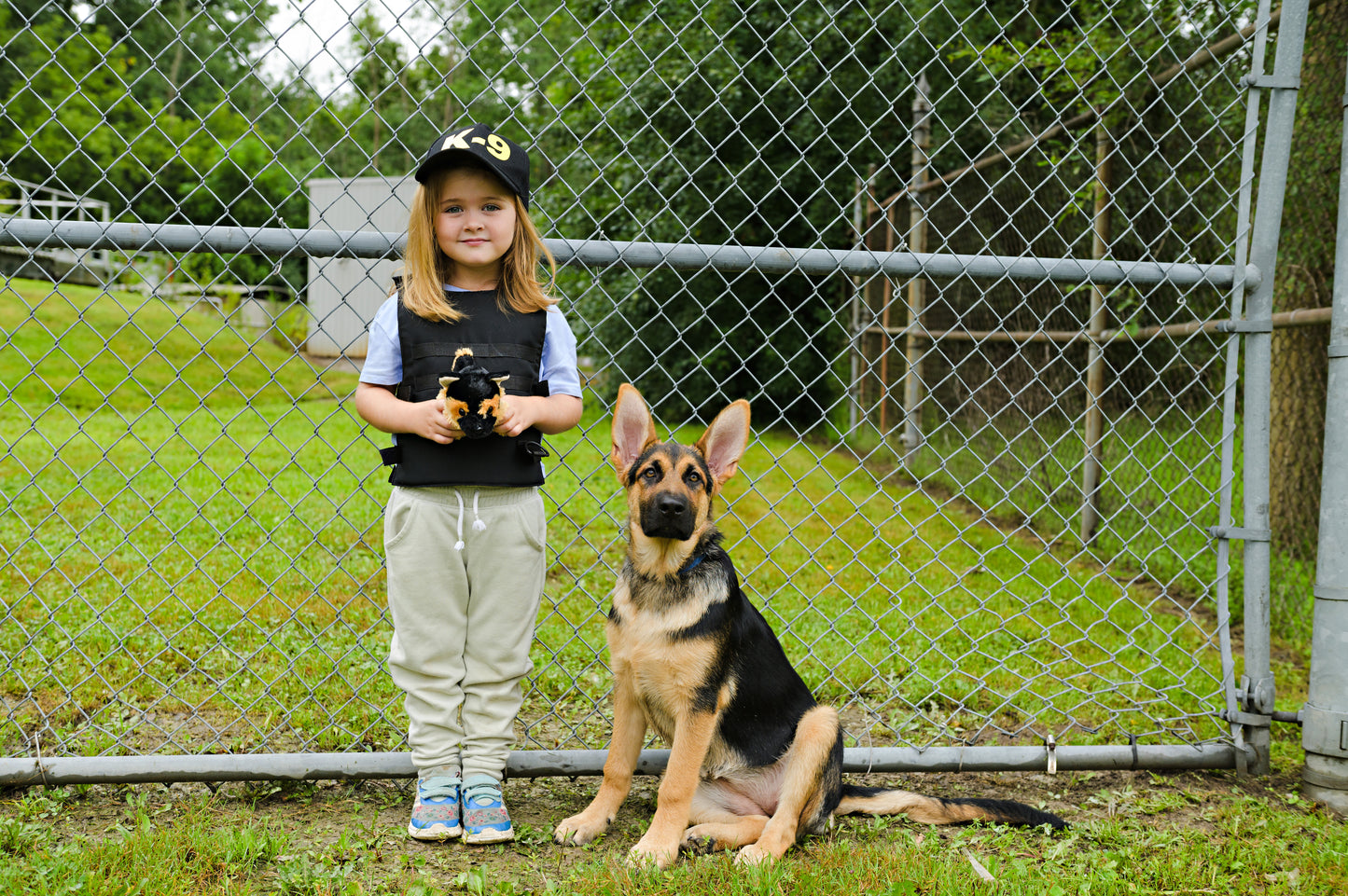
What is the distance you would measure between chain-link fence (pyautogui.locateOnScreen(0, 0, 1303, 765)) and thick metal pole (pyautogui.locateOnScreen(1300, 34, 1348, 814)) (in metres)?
0.26

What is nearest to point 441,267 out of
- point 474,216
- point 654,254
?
point 474,216

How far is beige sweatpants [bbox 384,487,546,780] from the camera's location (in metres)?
2.69

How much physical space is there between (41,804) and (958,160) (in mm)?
12186

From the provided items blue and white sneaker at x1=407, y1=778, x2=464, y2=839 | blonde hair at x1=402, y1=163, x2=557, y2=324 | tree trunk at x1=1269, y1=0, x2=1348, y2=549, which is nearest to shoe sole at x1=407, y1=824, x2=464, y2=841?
blue and white sneaker at x1=407, y1=778, x2=464, y2=839

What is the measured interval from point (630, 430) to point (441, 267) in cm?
73

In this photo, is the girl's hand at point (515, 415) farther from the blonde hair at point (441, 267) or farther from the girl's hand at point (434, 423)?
the blonde hair at point (441, 267)

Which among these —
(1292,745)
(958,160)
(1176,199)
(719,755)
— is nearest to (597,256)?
(719,755)

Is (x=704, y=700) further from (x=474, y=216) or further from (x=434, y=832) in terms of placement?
(x=474, y=216)

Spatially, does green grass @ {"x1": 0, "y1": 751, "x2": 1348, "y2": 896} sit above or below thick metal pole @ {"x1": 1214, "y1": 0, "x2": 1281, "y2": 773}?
below

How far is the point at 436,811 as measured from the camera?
8.74ft

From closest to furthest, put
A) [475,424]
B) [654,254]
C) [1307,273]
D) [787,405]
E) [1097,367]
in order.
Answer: [475,424] < [654,254] < [1307,273] < [1097,367] < [787,405]

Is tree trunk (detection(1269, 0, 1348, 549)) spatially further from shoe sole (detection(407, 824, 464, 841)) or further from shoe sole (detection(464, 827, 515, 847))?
shoe sole (detection(407, 824, 464, 841))

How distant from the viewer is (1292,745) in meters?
3.45

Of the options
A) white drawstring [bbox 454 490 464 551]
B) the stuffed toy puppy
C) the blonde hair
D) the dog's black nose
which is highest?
the blonde hair
